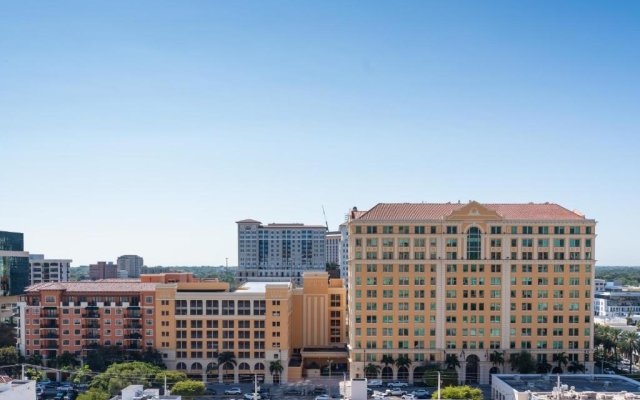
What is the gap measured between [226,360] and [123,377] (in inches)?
699

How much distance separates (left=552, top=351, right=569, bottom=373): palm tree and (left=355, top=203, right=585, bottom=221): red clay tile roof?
63.7 ft

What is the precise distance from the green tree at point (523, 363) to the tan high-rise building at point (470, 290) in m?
1.90

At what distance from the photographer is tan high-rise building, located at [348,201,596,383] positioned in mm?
86125

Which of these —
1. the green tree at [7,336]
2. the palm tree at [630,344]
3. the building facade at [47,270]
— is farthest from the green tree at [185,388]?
the building facade at [47,270]

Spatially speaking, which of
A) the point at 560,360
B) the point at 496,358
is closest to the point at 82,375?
the point at 496,358

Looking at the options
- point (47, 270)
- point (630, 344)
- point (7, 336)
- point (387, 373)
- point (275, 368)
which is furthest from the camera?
point (47, 270)

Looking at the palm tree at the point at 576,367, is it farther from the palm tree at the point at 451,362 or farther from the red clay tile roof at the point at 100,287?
the red clay tile roof at the point at 100,287

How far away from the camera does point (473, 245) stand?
87125mm

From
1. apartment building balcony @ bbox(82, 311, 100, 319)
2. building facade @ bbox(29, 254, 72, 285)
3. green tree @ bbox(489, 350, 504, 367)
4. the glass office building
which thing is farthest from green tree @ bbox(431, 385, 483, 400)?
building facade @ bbox(29, 254, 72, 285)

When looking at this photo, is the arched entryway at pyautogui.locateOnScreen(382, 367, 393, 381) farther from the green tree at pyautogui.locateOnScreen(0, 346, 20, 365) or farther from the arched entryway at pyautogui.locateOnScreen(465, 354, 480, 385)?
the green tree at pyautogui.locateOnScreen(0, 346, 20, 365)

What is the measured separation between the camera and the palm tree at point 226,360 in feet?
282

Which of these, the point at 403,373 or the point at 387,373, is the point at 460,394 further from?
the point at 387,373

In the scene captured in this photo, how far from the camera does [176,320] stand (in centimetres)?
8825

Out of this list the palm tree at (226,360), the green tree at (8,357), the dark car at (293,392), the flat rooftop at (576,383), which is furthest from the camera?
the green tree at (8,357)
